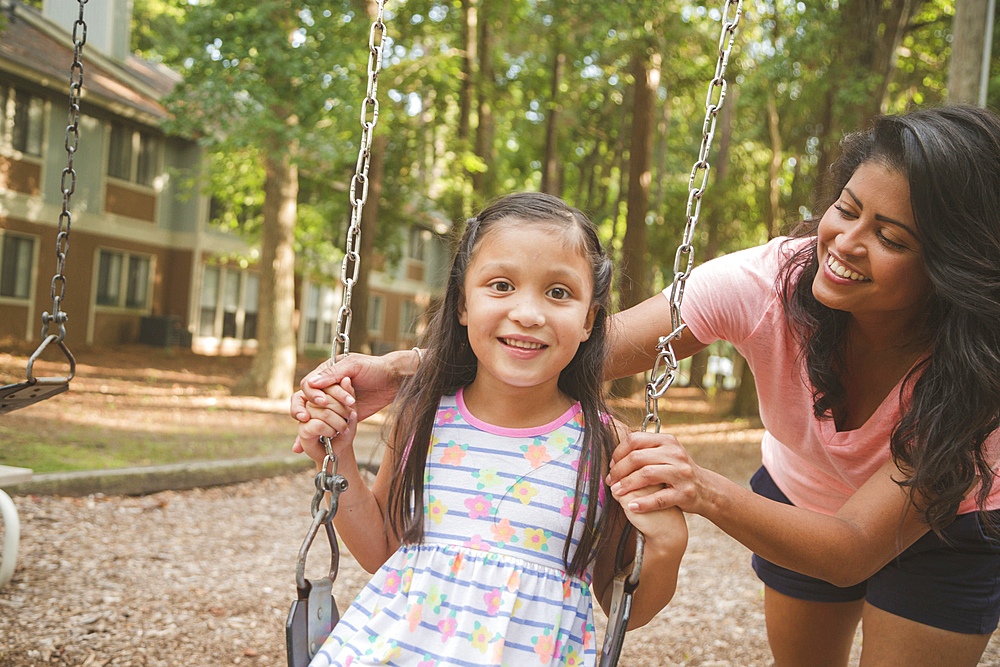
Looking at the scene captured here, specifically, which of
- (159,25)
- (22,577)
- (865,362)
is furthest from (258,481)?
(159,25)

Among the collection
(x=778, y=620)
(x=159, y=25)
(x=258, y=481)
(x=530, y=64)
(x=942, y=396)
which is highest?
(x=159, y=25)

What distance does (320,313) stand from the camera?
27766mm

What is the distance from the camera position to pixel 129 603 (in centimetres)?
390

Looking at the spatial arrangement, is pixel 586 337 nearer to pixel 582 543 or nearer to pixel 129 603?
pixel 582 543

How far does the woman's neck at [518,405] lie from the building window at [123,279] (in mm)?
19302

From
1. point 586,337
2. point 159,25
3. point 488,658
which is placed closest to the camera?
point 488,658

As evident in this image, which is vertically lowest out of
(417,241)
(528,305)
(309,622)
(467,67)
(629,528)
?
(309,622)

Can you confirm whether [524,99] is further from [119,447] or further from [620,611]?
[620,611]

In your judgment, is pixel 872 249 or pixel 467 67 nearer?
pixel 872 249

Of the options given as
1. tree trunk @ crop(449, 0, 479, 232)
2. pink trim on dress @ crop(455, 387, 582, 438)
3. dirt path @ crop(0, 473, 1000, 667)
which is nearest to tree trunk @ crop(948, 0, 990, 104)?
dirt path @ crop(0, 473, 1000, 667)

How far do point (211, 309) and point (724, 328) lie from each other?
2164cm

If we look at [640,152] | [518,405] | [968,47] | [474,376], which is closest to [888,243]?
[518,405]

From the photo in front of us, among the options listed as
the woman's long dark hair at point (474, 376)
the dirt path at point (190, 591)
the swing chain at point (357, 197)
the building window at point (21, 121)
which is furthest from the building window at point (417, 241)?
the woman's long dark hair at point (474, 376)

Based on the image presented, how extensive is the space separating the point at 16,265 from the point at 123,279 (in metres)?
3.19
